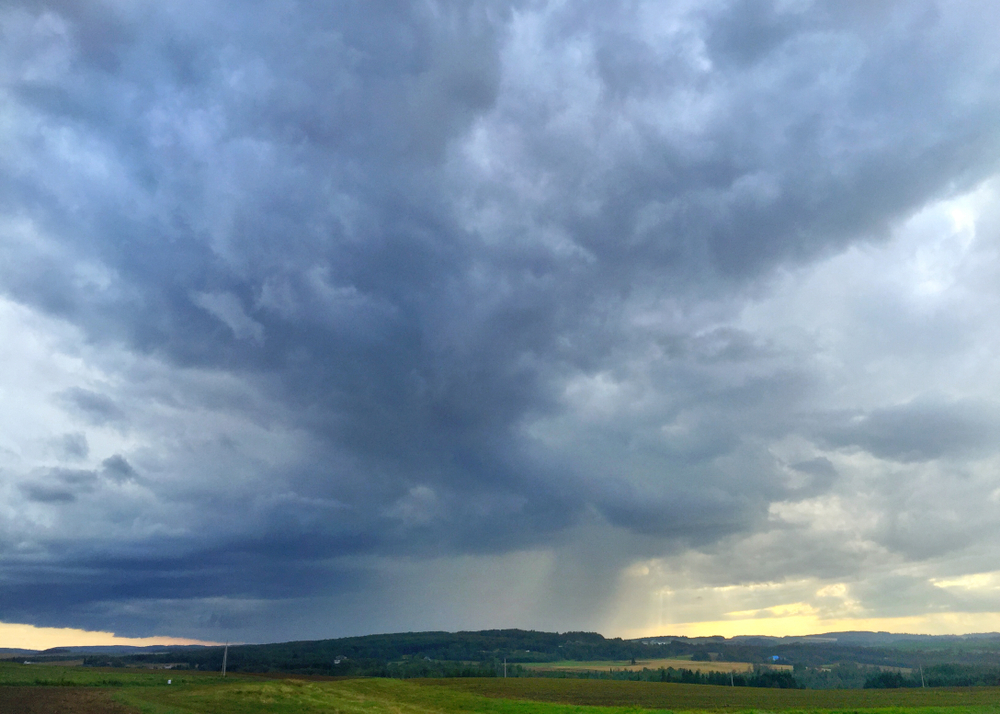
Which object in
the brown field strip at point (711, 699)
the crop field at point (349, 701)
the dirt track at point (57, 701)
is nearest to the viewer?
the dirt track at point (57, 701)

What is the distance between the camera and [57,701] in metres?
80.1

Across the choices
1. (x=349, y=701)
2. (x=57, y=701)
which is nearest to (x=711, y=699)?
(x=349, y=701)

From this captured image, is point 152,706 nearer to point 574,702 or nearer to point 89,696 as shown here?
point 89,696

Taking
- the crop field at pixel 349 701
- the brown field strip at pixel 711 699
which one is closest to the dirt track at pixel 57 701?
the crop field at pixel 349 701

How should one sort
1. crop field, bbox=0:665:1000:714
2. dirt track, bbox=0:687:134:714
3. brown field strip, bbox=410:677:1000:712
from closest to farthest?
1. dirt track, bbox=0:687:134:714
2. crop field, bbox=0:665:1000:714
3. brown field strip, bbox=410:677:1000:712

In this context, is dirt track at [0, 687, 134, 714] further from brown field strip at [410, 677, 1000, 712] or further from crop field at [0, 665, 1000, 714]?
brown field strip at [410, 677, 1000, 712]

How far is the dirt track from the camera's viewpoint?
71750 millimetres

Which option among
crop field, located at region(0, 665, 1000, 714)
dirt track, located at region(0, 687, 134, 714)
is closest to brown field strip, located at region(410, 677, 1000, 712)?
crop field, located at region(0, 665, 1000, 714)

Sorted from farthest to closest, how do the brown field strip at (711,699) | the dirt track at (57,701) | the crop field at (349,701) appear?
the brown field strip at (711,699) < the crop field at (349,701) < the dirt track at (57,701)

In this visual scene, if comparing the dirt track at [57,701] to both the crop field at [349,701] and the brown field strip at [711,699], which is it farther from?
the brown field strip at [711,699]

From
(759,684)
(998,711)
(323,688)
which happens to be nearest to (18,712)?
(323,688)

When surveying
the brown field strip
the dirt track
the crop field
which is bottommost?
the brown field strip

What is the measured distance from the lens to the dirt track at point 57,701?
71.8 m

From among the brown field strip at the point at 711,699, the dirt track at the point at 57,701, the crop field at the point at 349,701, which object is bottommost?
the brown field strip at the point at 711,699
